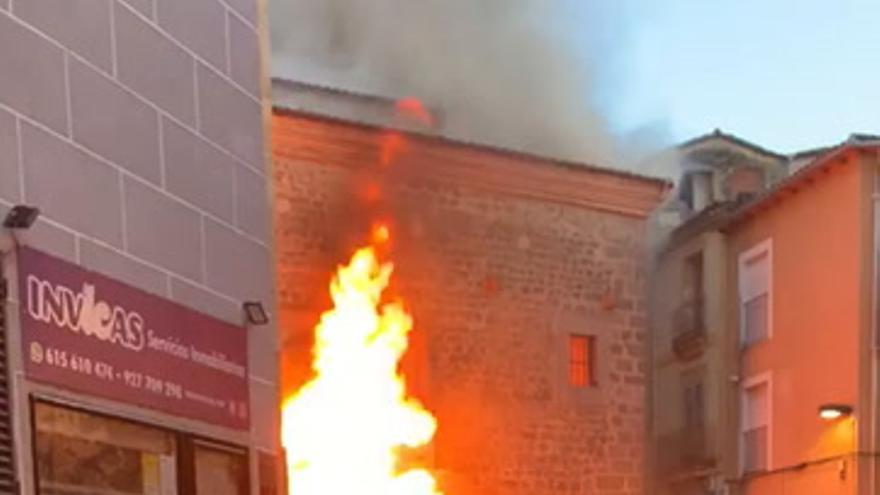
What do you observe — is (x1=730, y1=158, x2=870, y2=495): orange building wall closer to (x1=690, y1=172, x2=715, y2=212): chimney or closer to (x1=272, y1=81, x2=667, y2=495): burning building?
(x1=272, y1=81, x2=667, y2=495): burning building

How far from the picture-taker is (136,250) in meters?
6.72

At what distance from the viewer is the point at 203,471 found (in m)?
7.14

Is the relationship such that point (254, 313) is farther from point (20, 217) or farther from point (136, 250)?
point (20, 217)

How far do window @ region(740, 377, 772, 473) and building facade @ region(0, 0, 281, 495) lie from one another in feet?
50.4

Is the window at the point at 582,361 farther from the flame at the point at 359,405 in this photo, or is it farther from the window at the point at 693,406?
the window at the point at 693,406

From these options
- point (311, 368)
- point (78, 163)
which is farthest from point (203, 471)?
point (311, 368)

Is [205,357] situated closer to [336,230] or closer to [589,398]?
[336,230]

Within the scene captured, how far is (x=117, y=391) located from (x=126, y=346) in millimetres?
216

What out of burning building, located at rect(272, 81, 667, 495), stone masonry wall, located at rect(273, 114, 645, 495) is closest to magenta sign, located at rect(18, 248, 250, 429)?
burning building, located at rect(272, 81, 667, 495)

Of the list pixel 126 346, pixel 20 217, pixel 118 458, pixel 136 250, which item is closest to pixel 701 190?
pixel 136 250

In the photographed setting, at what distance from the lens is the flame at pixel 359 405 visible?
15289 mm

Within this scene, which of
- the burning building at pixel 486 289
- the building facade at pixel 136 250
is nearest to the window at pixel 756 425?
the burning building at pixel 486 289

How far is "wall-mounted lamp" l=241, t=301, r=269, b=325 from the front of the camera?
25.7 feet

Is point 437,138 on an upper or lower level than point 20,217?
upper
